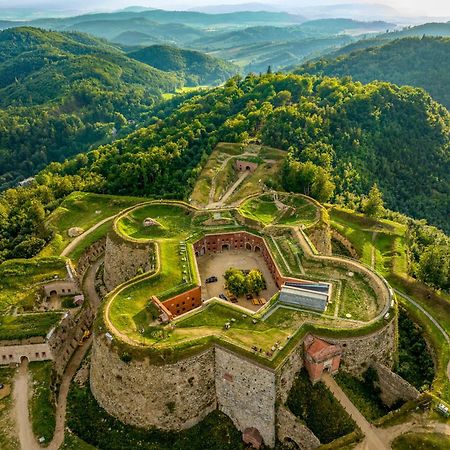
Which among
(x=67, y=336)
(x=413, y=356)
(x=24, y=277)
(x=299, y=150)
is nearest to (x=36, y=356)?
(x=67, y=336)

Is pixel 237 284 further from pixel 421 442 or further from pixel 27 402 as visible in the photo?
pixel 27 402

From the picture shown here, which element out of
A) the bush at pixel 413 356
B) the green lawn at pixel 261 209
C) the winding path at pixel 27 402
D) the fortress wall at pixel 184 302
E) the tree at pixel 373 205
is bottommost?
the winding path at pixel 27 402

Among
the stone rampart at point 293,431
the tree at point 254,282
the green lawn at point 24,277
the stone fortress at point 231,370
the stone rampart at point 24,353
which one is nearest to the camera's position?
the stone rampart at point 293,431

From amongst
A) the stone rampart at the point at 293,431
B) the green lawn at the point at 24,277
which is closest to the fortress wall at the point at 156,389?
the stone rampart at the point at 293,431

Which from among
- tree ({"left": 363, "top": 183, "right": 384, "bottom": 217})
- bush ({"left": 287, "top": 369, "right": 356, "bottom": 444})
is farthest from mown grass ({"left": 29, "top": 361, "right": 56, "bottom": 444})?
tree ({"left": 363, "top": 183, "right": 384, "bottom": 217})

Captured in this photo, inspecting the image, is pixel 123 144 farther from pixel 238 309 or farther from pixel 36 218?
pixel 238 309

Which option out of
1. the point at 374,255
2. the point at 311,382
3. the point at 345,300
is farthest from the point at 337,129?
the point at 311,382

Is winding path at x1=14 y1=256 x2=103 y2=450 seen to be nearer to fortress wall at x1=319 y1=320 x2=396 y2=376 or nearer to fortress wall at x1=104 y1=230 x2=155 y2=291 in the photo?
fortress wall at x1=104 y1=230 x2=155 y2=291

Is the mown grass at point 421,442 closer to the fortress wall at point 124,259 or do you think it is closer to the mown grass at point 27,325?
the fortress wall at point 124,259
